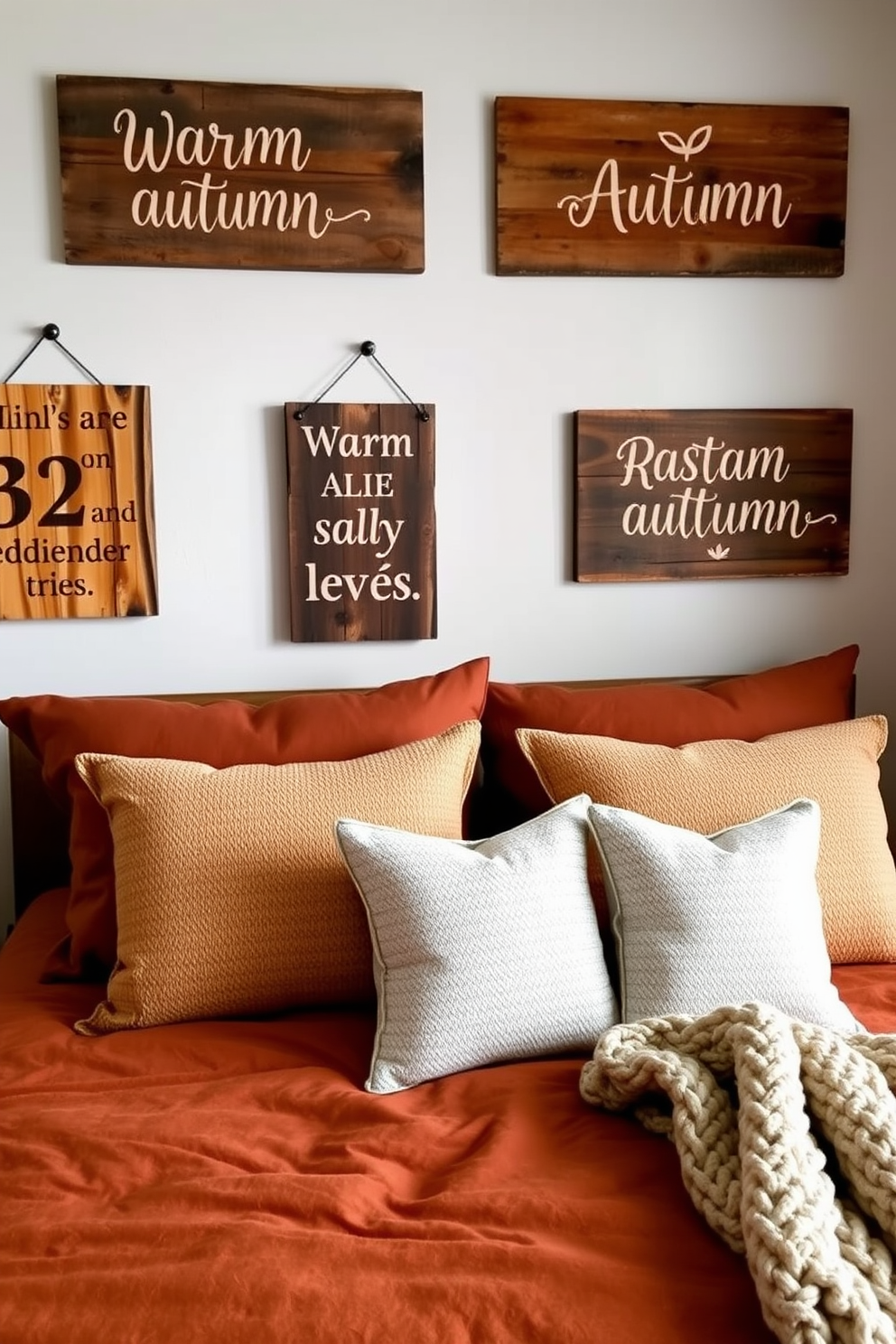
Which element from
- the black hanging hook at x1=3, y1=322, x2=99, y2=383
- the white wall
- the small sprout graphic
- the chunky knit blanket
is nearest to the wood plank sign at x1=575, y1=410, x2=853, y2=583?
the white wall

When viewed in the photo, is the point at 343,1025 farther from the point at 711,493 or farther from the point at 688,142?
the point at 688,142

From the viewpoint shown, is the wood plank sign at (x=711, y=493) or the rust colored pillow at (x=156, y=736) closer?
the rust colored pillow at (x=156, y=736)

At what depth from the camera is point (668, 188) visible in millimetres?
2146

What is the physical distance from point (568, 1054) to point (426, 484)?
3.54 ft

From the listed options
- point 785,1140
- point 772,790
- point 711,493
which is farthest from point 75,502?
point 785,1140

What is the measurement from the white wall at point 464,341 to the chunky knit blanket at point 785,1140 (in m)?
1.06

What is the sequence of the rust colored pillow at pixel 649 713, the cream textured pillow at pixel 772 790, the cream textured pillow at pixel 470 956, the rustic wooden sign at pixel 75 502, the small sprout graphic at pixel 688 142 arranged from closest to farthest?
1. the cream textured pillow at pixel 470 956
2. the cream textured pillow at pixel 772 790
3. the rust colored pillow at pixel 649 713
4. the rustic wooden sign at pixel 75 502
5. the small sprout graphic at pixel 688 142

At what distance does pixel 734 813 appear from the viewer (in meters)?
1.72

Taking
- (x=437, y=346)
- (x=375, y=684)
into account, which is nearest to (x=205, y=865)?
(x=375, y=684)

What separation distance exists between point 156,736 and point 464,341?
0.93m

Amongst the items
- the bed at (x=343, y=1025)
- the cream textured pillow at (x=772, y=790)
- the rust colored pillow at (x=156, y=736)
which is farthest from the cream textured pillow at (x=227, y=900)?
the cream textured pillow at (x=772, y=790)

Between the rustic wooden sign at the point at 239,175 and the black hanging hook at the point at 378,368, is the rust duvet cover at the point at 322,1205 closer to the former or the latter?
the black hanging hook at the point at 378,368

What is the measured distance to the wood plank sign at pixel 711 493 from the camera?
2193 millimetres

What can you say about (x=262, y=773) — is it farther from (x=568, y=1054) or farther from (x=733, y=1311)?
(x=733, y=1311)
